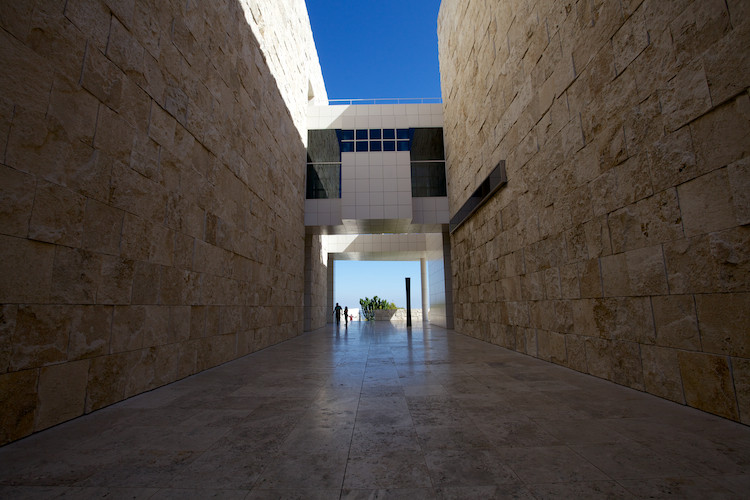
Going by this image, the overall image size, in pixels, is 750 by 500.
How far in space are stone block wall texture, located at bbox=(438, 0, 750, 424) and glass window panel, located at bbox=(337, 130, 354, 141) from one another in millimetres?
7781

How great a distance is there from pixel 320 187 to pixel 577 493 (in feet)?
44.4

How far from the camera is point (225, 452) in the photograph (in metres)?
2.66

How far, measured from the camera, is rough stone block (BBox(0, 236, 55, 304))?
2.87 metres

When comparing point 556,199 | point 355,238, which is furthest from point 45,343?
point 355,238

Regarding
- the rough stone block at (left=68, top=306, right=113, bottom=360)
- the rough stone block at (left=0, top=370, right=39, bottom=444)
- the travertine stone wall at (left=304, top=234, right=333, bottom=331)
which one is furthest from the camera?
the travertine stone wall at (left=304, top=234, right=333, bottom=331)

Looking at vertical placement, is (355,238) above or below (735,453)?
above

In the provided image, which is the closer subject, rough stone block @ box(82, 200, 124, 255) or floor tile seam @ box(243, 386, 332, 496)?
floor tile seam @ box(243, 386, 332, 496)

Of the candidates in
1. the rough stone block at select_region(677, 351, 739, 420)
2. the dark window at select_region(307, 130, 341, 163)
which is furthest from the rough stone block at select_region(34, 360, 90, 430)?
the dark window at select_region(307, 130, 341, 163)

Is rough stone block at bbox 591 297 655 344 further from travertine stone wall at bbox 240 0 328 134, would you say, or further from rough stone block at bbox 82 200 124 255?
travertine stone wall at bbox 240 0 328 134

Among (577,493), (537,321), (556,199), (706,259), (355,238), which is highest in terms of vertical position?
(355,238)

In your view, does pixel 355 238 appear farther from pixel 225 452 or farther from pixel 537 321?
pixel 225 452

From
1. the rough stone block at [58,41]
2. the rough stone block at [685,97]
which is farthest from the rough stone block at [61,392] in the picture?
the rough stone block at [685,97]

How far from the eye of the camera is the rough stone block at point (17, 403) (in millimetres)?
2805

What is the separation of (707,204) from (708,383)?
173 cm
